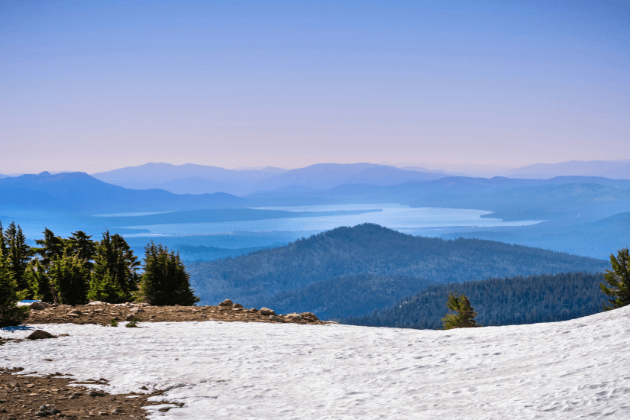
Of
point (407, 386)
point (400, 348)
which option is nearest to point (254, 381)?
point (407, 386)

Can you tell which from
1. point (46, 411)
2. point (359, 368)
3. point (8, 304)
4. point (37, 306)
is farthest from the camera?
point (37, 306)

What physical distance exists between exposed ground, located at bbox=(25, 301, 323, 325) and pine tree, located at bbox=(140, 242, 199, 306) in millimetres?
10584

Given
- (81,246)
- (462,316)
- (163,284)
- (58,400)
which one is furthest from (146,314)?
(462,316)

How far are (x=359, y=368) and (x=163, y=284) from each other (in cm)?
2516

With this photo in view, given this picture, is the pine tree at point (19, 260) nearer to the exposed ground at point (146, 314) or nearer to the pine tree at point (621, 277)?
the exposed ground at point (146, 314)

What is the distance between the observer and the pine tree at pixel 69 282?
30.4 metres

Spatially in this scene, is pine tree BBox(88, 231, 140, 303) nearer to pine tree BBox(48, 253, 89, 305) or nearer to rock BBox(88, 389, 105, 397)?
pine tree BBox(48, 253, 89, 305)

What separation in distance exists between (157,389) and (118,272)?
41141 millimetres

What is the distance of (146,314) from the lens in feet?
72.4

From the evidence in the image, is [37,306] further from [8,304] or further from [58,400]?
[58,400]

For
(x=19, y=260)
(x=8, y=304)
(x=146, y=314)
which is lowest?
(x=146, y=314)

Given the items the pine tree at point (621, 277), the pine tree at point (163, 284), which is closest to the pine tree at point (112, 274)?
the pine tree at point (163, 284)

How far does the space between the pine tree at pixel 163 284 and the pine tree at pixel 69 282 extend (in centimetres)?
452

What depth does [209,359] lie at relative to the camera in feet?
49.9
